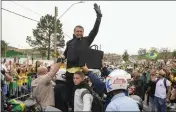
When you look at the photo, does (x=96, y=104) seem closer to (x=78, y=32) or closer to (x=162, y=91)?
(x=78, y=32)

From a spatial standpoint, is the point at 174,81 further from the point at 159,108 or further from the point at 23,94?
the point at 23,94

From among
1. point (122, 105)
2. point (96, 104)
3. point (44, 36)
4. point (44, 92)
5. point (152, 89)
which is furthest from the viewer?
point (44, 36)

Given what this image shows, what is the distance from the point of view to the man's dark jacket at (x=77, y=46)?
5.40 metres

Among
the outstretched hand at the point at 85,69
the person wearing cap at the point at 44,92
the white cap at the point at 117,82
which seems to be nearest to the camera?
the white cap at the point at 117,82

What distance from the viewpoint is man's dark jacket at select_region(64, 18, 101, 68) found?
5.40 metres

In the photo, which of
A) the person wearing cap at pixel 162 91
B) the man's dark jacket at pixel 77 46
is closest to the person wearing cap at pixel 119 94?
the man's dark jacket at pixel 77 46

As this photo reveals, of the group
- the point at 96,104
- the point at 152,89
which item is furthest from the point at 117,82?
the point at 152,89

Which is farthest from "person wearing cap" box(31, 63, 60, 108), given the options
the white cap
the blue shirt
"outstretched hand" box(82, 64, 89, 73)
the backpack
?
the blue shirt

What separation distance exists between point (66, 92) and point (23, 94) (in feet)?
30.0

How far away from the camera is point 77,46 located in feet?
17.8

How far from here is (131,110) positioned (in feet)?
12.1

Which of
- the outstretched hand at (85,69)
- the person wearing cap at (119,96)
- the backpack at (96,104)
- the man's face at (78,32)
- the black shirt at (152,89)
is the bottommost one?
the black shirt at (152,89)

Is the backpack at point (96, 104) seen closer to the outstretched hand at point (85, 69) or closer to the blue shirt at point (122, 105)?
the outstretched hand at point (85, 69)

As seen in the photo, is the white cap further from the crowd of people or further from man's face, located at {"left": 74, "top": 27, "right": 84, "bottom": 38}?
man's face, located at {"left": 74, "top": 27, "right": 84, "bottom": 38}
